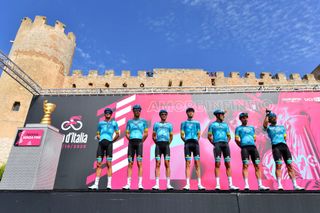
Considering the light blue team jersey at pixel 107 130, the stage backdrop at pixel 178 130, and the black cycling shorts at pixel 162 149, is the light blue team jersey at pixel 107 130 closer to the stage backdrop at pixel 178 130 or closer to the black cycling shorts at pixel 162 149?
the black cycling shorts at pixel 162 149

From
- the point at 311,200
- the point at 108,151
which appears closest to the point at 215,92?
the point at 108,151

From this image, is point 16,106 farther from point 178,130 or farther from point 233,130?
point 233,130

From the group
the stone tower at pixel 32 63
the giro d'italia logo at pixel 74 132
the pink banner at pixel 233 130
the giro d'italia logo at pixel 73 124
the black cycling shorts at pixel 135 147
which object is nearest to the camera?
the black cycling shorts at pixel 135 147

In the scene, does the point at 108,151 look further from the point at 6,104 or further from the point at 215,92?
the point at 6,104

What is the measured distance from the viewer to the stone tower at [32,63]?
612 inches

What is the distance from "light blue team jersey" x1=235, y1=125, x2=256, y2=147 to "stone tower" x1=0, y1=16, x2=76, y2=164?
14465mm

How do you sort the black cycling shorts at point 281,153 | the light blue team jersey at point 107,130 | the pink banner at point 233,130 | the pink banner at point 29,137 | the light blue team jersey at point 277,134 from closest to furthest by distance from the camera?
1. the black cycling shorts at point 281,153
2. the light blue team jersey at point 277,134
3. the light blue team jersey at point 107,130
4. the pink banner at point 29,137
5. the pink banner at point 233,130

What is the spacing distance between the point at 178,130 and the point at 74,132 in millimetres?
3747

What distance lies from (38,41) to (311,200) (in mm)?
18842

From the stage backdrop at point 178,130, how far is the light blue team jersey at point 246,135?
3.61 metres

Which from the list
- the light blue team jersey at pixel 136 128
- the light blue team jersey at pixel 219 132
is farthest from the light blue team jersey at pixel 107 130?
the light blue team jersey at pixel 219 132

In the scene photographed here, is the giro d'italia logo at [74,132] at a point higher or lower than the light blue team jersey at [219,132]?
higher

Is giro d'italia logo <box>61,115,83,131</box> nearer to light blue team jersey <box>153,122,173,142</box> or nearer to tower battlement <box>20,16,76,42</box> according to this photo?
light blue team jersey <box>153,122,173,142</box>

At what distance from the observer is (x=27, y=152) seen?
527 cm
